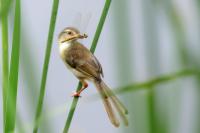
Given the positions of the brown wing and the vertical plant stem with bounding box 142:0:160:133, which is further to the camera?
the brown wing

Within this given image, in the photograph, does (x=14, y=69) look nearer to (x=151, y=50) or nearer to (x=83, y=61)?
(x=151, y=50)

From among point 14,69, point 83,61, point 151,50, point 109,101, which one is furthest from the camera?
point 83,61

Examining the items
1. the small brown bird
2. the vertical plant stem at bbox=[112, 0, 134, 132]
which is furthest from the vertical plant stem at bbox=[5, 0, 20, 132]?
the small brown bird

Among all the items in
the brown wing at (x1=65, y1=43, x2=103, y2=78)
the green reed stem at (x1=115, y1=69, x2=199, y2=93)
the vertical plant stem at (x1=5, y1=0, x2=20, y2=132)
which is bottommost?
the brown wing at (x1=65, y1=43, x2=103, y2=78)

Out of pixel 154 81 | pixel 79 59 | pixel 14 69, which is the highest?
pixel 154 81

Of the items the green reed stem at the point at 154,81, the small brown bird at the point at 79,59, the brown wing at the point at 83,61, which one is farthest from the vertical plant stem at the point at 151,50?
the brown wing at the point at 83,61

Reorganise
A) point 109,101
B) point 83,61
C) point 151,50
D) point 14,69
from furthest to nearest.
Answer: point 83,61 < point 109,101 < point 14,69 < point 151,50

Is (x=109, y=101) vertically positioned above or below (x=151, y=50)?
below

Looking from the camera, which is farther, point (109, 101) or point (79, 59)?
point (79, 59)

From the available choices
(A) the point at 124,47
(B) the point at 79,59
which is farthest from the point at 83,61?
(A) the point at 124,47

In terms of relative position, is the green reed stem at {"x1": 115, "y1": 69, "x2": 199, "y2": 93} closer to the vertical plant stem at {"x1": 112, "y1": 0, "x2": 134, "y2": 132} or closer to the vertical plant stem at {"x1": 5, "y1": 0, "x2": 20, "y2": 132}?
the vertical plant stem at {"x1": 112, "y1": 0, "x2": 134, "y2": 132}
